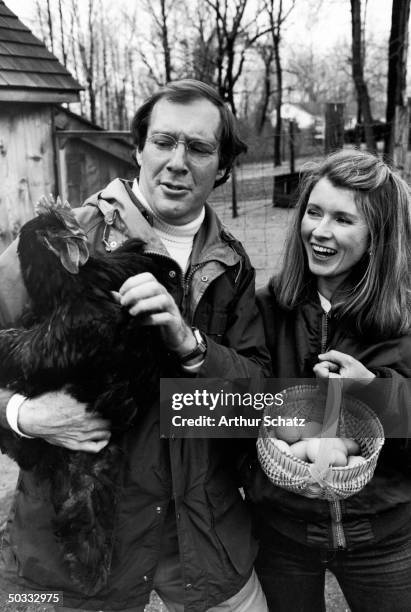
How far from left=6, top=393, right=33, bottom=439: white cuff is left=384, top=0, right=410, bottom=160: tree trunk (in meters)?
4.63

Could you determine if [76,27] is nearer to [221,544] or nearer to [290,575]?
[221,544]

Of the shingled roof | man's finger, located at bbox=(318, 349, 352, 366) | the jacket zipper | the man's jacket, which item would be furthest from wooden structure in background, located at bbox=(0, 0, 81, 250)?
the jacket zipper

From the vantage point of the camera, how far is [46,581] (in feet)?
4.79

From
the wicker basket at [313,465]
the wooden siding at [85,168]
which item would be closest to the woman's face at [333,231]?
the wicker basket at [313,465]

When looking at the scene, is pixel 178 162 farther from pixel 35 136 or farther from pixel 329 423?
pixel 35 136

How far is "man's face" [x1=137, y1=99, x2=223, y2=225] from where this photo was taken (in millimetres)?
1520

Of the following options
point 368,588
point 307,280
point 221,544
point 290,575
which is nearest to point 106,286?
point 307,280

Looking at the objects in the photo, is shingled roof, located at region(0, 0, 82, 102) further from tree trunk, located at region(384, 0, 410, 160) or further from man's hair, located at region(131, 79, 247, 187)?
tree trunk, located at region(384, 0, 410, 160)

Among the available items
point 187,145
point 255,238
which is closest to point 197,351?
point 187,145

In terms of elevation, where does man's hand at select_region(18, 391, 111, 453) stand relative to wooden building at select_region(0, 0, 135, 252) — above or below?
below

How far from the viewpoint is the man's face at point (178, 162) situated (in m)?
1.52

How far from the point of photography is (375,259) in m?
1.62

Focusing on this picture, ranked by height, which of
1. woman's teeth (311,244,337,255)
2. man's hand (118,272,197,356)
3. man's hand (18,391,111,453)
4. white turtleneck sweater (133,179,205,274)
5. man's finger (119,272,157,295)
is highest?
white turtleneck sweater (133,179,205,274)

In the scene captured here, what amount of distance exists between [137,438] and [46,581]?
46 centimetres
